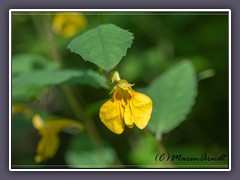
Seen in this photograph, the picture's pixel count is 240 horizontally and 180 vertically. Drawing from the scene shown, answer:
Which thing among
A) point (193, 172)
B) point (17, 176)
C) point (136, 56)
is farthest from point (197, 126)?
point (17, 176)

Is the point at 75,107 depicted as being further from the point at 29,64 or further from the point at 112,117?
the point at 112,117

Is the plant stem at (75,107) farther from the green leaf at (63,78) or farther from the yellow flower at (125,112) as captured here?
the yellow flower at (125,112)

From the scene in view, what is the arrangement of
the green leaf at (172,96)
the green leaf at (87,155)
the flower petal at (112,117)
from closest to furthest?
the flower petal at (112,117), the green leaf at (172,96), the green leaf at (87,155)

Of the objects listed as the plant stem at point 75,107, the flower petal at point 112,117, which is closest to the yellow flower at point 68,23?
the plant stem at point 75,107

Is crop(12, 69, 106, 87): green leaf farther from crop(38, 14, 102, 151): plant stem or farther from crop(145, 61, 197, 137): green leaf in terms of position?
crop(38, 14, 102, 151): plant stem

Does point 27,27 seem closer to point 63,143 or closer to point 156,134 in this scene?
point 63,143

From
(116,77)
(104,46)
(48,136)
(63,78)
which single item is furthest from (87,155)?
(104,46)

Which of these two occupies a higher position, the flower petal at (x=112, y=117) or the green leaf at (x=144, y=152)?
the flower petal at (x=112, y=117)
